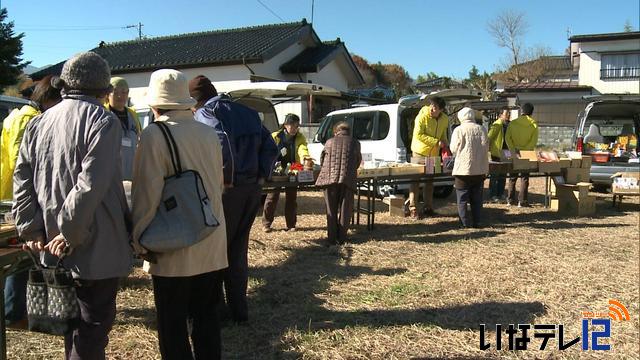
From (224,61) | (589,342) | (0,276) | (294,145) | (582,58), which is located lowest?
(589,342)

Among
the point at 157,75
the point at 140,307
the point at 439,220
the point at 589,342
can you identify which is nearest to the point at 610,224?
the point at 439,220

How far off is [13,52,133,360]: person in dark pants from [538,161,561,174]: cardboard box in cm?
755

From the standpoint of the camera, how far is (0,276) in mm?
2818

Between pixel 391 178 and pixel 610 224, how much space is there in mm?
3436

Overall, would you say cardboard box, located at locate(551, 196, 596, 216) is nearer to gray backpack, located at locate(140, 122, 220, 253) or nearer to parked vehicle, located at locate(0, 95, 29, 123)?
gray backpack, located at locate(140, 122, 220, 253)

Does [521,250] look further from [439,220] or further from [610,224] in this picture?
[610,224]

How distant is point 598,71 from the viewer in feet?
97.7

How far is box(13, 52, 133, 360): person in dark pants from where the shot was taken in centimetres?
222

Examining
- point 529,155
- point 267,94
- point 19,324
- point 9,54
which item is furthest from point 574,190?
point 9,54

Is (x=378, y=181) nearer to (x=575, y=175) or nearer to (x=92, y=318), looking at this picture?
(x=575, y=175)

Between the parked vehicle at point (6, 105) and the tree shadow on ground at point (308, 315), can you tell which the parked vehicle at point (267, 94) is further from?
the tree shadow on ground at point (308, 315)

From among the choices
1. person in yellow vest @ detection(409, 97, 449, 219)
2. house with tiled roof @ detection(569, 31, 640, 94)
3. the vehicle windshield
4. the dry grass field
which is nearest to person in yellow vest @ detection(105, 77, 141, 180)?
the dry grass field

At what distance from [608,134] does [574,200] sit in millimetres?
3767

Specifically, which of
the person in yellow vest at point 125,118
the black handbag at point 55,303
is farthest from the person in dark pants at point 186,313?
the person in yellow vest at point 125,118
